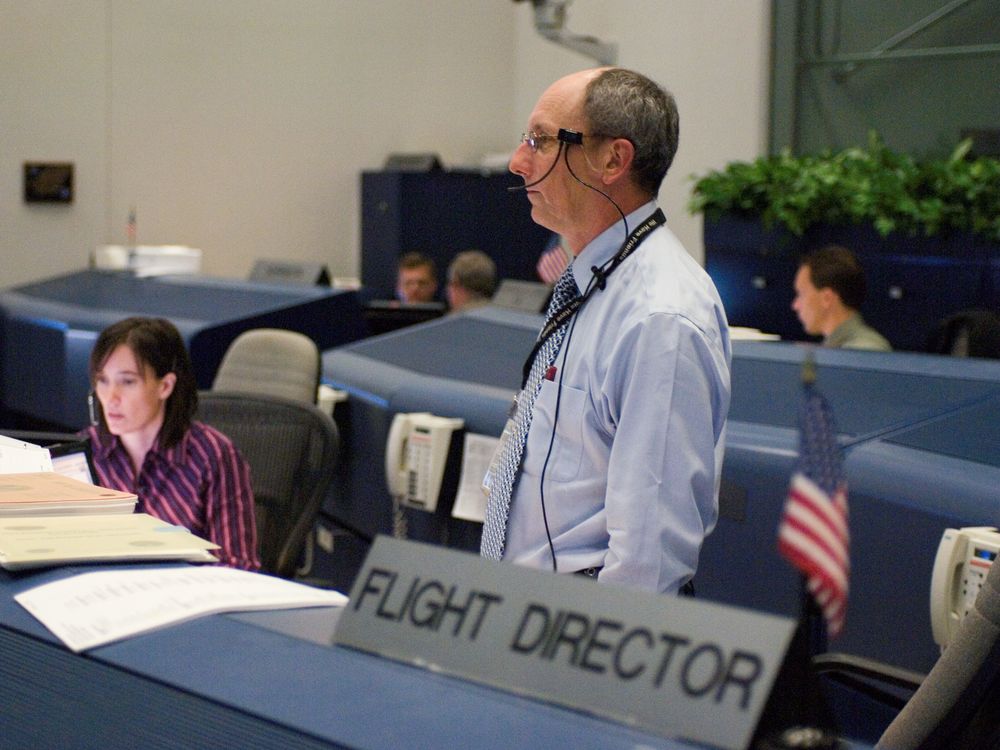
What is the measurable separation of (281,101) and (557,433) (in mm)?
7795

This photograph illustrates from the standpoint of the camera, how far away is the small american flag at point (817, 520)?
0.75 m

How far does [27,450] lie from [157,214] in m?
6.84

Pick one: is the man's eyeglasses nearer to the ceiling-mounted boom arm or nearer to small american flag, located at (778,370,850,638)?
small american flag, located at (778,370,850,638)

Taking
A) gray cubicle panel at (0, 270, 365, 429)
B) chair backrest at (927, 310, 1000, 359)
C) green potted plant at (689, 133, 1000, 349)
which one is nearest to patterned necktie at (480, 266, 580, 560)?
chair backrest at (927, 310, 1000, 359)

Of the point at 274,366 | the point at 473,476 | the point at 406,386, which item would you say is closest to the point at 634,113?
the point at 473,476

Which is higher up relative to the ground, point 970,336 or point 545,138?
point 545,138

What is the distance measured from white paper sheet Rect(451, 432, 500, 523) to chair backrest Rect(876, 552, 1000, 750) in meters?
1.68

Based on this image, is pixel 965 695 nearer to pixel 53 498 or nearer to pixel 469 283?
pixel 53 498

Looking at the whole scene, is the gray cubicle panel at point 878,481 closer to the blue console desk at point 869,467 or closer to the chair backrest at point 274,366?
the blue console desk at point 869,467

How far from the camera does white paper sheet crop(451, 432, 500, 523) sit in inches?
114

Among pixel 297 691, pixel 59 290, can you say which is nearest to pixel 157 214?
pixel 59 290

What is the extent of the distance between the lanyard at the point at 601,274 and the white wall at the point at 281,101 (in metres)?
6.64

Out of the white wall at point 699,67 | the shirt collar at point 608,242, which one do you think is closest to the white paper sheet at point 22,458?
the shirt collar at point 608,242

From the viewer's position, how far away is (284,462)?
295 centimetres
